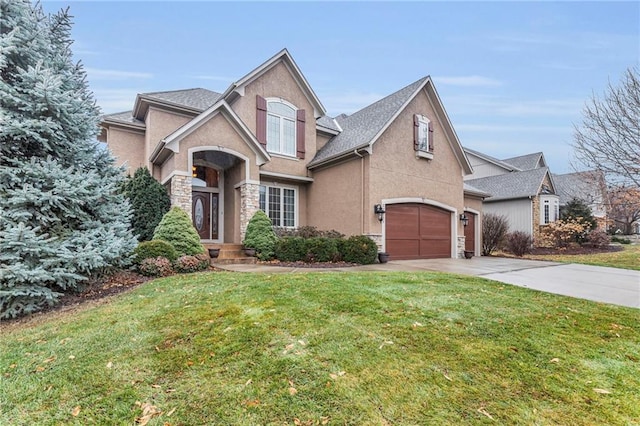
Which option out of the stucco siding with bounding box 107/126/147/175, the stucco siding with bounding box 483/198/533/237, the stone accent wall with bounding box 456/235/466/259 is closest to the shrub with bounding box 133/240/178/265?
the stucco siding with bounding box 107/126/147/175

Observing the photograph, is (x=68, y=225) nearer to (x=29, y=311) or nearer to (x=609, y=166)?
(x=29, y=311)

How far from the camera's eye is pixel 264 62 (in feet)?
44.5

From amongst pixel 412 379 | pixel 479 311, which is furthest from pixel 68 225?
pixel 479 311

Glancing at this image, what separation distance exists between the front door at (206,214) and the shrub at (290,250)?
438cm

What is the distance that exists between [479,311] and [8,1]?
32.7 feet

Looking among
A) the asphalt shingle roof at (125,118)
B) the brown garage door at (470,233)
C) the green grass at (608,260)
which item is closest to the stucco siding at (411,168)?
the brown garage door at (470,233)

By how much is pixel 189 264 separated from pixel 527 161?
108 feet

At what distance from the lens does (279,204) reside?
47.3 ft

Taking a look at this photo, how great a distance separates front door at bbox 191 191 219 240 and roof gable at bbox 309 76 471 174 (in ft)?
15.6

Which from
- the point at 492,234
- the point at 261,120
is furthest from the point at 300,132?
the point at 492,234

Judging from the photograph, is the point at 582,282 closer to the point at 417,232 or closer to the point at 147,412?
the point at 417,232

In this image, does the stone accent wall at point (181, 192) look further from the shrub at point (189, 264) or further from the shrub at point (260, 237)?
the shrub at point (189, 264)

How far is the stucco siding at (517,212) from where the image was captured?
70.0 ft

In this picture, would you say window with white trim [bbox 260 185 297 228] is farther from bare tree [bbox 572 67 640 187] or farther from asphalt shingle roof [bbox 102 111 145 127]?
bare tree [bbox 572 67 640 187]
